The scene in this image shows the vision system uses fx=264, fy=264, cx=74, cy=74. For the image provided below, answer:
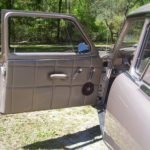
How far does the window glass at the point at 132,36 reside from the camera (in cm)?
246

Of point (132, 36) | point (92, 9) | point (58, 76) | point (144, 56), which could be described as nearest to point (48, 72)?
point (58, 76)

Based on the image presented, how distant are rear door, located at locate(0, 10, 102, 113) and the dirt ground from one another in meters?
0.52

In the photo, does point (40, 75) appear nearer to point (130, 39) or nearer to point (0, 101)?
point (0, 101)

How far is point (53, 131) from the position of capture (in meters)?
3.53

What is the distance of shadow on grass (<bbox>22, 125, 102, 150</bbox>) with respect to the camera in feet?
10.5

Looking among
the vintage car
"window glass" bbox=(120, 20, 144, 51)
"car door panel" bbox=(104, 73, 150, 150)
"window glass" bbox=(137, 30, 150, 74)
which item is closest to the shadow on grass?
the vintage car

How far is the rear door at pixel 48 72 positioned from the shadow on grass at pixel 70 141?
500mm

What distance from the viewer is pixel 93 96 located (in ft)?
10.6

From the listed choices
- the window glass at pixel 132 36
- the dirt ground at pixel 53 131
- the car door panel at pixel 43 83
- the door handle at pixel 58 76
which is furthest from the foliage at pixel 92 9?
the door handle at pixel 58 76

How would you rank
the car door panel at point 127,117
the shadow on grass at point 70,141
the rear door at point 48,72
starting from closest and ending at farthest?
the car door panel at point 127,117 < the rear door at point 48,72 < the shadow on grass at point 70,141

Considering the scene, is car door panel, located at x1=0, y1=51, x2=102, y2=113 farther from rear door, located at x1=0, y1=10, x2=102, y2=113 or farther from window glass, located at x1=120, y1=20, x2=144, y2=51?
window glass, located at x1=120, y1=20, x2=144, y2=51

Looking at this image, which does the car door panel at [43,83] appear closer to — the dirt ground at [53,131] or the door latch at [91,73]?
the door latch at [91,73]

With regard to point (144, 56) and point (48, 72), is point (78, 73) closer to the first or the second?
point (48, 72)

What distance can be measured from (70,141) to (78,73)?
35.7 inches
